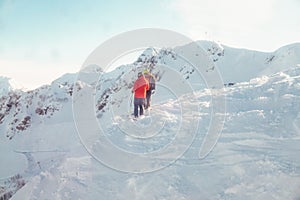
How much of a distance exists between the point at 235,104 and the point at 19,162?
25.6 ft

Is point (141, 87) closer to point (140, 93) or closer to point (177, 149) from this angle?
point (140, 93)

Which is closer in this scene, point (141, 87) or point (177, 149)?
point (177, 149)

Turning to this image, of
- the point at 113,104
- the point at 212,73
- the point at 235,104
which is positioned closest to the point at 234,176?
the point at 235,104

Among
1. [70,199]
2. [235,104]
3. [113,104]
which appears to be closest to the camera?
[70,199]

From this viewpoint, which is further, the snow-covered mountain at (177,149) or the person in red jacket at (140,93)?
the person in red jacket at (140,93)

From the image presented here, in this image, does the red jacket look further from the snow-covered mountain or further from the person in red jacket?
the snow-covered mountain

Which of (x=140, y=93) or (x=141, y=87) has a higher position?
(x=141, y=87)

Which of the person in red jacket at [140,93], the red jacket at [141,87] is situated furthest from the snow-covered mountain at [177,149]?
the red jacket at [141,87]

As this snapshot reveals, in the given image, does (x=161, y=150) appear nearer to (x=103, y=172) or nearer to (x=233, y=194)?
(x=103, y=172)

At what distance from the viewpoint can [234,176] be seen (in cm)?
660

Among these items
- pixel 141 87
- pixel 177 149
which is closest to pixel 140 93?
pixel 141 87

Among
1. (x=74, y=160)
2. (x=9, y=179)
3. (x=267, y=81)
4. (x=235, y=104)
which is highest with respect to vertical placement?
(x=267, y=81)

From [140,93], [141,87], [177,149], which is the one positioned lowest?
[177,149]

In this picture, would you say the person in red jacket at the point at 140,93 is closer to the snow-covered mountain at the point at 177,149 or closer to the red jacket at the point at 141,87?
the red jacket at the point at 141,87
